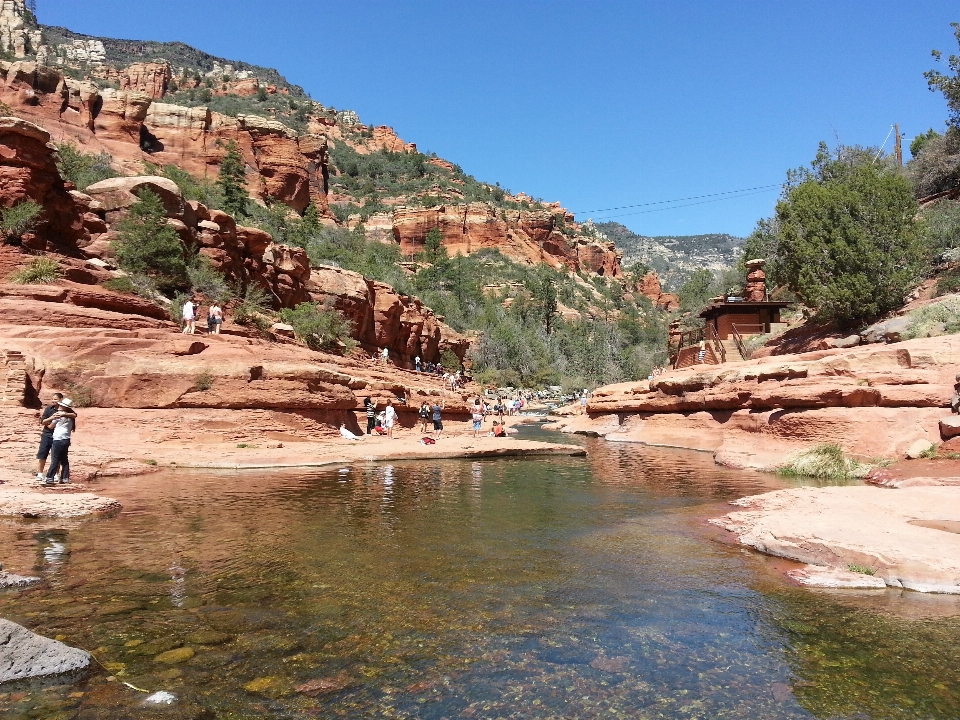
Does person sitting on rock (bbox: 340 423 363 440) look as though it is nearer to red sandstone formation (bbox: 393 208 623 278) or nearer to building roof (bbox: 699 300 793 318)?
building roof (bbox: 699 300 793 318)

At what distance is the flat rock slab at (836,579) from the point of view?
5.88 metres

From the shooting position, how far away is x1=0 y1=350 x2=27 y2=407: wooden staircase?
13.0 meters

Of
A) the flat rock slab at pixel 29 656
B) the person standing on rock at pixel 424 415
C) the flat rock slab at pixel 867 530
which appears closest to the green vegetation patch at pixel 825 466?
the flat rock slab at pixel 867 530

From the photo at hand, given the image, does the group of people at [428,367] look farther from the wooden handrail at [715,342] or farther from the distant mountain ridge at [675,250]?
the distant mountain ridge at [675,250]

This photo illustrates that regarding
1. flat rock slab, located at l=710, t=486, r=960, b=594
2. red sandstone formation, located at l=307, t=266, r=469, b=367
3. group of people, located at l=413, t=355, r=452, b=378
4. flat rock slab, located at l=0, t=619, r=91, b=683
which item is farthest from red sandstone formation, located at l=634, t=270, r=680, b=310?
flat rock slab, located at l=0, t=619, r=91, b=683

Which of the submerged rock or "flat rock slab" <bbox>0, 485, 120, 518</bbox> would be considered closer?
the submerged rock

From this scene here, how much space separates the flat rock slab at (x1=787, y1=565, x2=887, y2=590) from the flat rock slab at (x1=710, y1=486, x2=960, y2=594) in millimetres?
99

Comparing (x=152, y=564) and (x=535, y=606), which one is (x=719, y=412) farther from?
(x=152, y=564)

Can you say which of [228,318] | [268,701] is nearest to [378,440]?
[228,318]

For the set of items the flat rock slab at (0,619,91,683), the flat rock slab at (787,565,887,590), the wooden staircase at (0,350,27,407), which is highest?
the wooden staircase at (0,350,27,407)

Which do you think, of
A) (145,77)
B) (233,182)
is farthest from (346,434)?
(145,77)

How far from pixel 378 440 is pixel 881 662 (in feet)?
52.6

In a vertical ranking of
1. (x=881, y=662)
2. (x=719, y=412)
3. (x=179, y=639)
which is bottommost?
(x=881, y=662)

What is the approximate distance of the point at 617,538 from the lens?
8.08 metres
